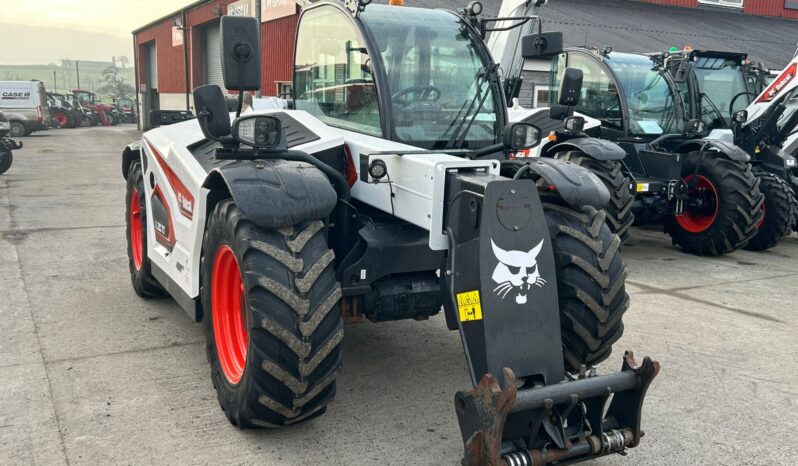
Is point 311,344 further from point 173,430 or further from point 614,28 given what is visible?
point 614,28

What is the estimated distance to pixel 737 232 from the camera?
7.97 m

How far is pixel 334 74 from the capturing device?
14.7 ft

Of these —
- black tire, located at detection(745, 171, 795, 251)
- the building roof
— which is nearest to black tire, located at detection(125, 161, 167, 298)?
black tire, located at detection(745, 171, 795, 251)

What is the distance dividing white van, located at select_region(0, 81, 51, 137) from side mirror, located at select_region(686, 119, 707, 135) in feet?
83.5

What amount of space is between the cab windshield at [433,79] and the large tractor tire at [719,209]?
4.75 metres

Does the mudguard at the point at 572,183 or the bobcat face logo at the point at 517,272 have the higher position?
the mudguard at the point at 572,183

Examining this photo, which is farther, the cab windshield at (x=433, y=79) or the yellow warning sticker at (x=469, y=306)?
the cab windshield at (x=433, y=79)

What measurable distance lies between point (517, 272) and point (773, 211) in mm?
6899

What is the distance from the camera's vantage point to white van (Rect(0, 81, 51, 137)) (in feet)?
88.1

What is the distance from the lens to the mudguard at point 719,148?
805 cm

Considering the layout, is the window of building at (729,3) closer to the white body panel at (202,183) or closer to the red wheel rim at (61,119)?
the white body panel at (202,183)

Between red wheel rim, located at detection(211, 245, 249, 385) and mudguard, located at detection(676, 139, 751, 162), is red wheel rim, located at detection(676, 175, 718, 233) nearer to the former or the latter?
mudguard, located at detection(676, 139, 751, 162)

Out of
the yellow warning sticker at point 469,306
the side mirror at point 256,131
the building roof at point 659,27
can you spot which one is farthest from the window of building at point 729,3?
the yellow warning sticker at point 469,306

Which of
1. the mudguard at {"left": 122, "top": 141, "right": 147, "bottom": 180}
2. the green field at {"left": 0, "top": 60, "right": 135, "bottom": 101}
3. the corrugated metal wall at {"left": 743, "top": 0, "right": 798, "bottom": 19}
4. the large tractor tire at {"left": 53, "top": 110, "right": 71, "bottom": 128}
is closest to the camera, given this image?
the mudguard at {"left": 122, "top": 141, "right": 147, "bottom": 180}
